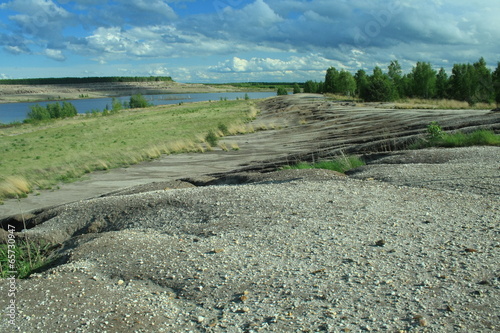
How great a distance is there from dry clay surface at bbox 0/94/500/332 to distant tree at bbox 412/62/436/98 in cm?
5588

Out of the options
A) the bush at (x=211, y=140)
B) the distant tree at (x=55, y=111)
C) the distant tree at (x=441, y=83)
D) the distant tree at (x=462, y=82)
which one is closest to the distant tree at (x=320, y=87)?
the distant tree at (x=441, y=83)

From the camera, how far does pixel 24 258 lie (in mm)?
8125

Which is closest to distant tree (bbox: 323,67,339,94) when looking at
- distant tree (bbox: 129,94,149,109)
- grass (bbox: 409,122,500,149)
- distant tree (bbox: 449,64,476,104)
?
distant tree (bbox: 449,64,476,104)

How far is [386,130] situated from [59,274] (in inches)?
817

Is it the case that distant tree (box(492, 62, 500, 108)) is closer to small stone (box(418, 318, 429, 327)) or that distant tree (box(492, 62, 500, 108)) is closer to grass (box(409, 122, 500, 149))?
grass (box(409, 122, 500, 149))

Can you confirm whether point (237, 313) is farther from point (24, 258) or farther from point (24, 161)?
point (24, 161)

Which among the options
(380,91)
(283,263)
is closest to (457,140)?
(283,263)

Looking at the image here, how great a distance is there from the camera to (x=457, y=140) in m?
15.1

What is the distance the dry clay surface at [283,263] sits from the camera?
180 inches

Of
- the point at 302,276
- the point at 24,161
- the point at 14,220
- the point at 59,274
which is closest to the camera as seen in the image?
the point at 302,276

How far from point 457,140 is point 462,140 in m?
0.18

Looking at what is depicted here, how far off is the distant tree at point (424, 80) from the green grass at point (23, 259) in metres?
61.1

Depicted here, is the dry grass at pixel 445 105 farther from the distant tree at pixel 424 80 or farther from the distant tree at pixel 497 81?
the distant tree at pixel 424 80

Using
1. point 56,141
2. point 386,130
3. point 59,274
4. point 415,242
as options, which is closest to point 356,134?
point 386,130
